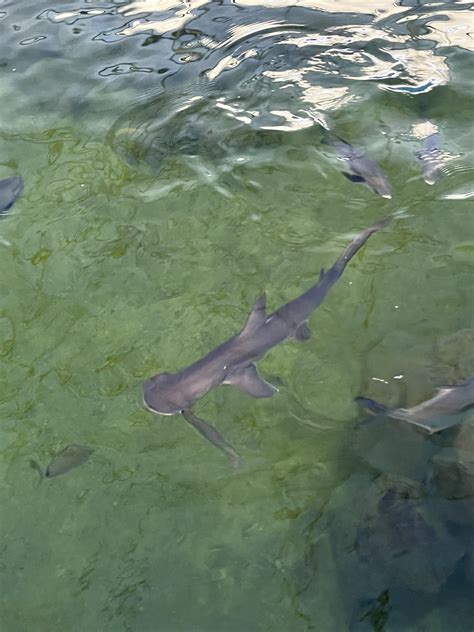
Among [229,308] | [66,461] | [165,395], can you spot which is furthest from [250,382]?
[66,461]

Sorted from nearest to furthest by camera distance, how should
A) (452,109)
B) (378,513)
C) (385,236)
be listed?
(378,513) < (385,236) < (452,109)

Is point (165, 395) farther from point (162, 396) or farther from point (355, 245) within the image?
point (355, 245)

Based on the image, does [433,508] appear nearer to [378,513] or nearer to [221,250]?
[378,513]

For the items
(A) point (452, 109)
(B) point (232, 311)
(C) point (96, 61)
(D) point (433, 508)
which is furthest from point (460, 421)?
(C) point (96, 61)

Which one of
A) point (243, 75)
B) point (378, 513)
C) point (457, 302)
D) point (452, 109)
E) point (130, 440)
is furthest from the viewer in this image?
point (243, 75)

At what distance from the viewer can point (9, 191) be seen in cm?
695

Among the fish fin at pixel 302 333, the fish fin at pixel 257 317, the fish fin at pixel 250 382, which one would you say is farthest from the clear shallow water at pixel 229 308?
the fish fin at pixel 257 317

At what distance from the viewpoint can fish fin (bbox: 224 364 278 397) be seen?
195 inches

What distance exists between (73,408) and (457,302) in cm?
304

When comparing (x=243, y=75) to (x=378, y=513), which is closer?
(x=378, y=513)

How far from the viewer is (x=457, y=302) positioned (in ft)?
19.0

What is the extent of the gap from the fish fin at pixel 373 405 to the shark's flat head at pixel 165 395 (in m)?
1.22

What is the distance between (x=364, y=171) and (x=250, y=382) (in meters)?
2.63

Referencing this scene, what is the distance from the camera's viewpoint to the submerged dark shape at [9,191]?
6891 millimetres
